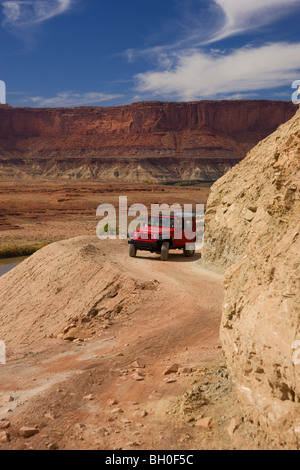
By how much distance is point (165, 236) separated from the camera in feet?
56.4

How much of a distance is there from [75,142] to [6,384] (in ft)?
444

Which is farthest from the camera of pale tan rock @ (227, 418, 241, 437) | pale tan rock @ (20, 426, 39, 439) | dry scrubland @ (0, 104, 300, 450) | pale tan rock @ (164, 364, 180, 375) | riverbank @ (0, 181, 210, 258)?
riverbank @ (0, 181, 210, 258)

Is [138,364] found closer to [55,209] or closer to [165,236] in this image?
[165,236]

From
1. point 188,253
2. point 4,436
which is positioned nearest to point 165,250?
point 188,253

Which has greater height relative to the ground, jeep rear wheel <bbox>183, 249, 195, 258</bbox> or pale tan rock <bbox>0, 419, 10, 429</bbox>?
jeep rear wheel <bbox>183, 249, 195, 258</bbox>

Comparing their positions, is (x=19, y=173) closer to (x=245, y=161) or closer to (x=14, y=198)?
(x=14, y=198)

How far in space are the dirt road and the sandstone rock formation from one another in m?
108

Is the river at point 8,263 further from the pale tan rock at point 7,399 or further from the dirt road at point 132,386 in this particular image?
the pale tan rock at point 7,399

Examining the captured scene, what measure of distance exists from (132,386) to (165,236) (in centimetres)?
1044

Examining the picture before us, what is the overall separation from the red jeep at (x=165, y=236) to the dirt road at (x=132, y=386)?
5289mm

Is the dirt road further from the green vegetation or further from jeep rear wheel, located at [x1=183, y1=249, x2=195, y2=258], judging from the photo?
the green vegetation

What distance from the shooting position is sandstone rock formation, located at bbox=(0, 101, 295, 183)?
120312 millimetres

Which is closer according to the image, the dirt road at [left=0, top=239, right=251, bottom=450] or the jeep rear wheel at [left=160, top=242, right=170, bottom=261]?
the dirt road at [left=0, top=239, right=251, bottom=450]

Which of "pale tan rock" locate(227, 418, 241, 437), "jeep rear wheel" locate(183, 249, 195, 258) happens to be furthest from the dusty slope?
"pale tan rock" locate(227, 418, 241, 437)
